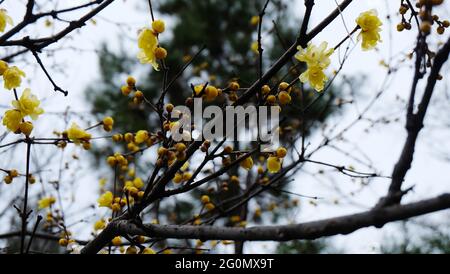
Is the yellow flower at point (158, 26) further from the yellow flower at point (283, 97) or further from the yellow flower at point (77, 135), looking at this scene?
the yellow flower at point (77, 135)

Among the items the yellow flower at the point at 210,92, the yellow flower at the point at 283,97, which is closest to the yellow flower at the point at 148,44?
the yellow flower at the point at 210,92

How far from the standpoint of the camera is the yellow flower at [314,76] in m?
1.72

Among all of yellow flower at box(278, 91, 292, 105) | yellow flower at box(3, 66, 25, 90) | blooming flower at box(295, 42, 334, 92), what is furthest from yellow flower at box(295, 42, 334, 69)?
yellow flower at box(3, 66, 25, 90)

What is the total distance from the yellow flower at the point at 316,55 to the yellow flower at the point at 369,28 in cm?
16

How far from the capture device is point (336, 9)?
1.56m

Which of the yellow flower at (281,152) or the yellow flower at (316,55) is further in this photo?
the yellow flower at (281,152)

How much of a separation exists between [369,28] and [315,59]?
10.2 inches

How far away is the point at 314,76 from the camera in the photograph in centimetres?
176
